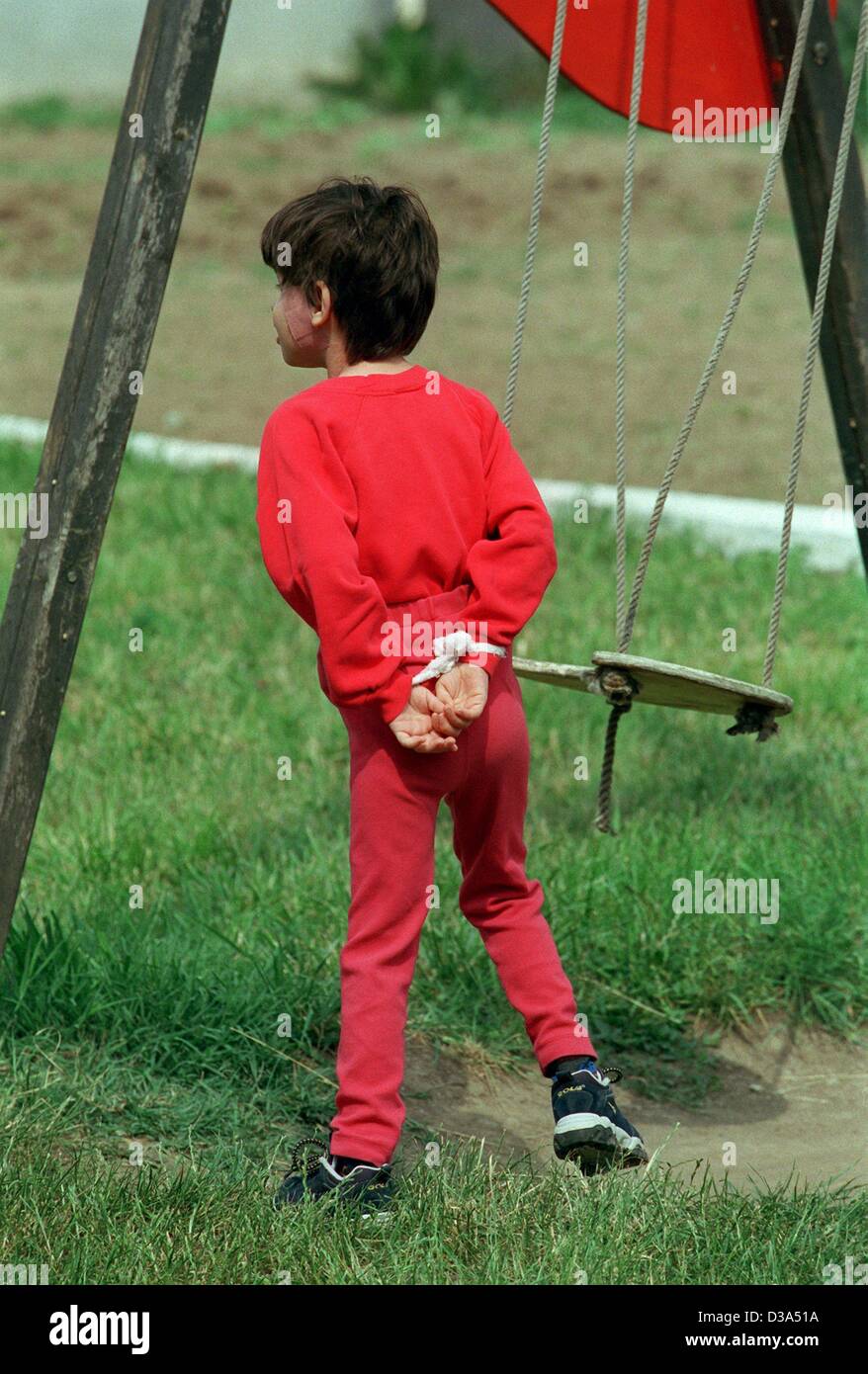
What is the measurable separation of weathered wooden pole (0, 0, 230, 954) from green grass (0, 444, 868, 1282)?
0.62 meters

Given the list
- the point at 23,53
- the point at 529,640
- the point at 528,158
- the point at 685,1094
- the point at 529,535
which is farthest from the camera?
the point at 23,53

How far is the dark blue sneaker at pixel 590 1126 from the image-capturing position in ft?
9.00

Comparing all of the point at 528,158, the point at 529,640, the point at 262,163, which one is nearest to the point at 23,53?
the point at 262,163

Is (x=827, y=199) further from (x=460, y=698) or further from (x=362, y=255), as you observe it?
(x=460, y=698)

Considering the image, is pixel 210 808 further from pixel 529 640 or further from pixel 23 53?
pixel 23 53

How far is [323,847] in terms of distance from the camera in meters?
4.19

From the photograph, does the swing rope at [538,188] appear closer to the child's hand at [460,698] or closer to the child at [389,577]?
the child at [389,577]

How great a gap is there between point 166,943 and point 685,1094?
1.12m

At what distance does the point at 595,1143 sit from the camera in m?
2.74

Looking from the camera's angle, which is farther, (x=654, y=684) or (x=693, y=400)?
(x=693, y=400)

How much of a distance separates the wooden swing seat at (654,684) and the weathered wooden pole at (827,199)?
0.75 m

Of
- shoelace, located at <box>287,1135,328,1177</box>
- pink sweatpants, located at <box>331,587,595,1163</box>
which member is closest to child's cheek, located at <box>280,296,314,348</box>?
pink sweatpants, located at <box>331,587,595,1163</box>

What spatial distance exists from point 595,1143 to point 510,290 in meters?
9.20

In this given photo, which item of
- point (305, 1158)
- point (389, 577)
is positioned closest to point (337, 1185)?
point (305, 1158)
